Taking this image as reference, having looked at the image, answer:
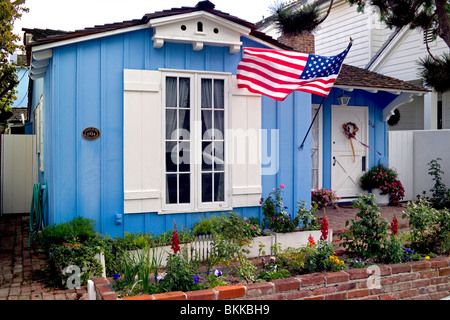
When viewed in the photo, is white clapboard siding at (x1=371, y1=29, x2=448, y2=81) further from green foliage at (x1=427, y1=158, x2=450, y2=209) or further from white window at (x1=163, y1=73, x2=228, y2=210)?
white window at (x1=163, y1=73, x2=228, y2=210)

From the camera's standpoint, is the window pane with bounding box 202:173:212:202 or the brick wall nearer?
the window pane with bounding box 202:173:212:202

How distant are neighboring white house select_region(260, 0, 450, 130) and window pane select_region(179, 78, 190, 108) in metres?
7.05

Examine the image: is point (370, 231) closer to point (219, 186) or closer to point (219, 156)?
point (219, 186)

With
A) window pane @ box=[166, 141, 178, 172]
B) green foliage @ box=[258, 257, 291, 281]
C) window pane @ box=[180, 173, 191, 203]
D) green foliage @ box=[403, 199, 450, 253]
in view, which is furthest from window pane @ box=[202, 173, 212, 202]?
green foliage @ box=[403, 199, 450, 253]

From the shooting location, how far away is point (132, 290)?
15.0 ft

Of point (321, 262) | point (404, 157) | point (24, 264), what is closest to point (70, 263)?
point (24, 264)

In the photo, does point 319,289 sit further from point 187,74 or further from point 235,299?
point 187,74

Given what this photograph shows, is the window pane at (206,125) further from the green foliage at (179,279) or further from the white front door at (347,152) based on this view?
the white front door at (347,152)

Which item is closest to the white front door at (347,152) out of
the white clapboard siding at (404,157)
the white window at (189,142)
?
the white clapboard siding at (404,157)

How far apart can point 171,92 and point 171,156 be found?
0.94m

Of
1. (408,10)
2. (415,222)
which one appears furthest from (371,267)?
(408,10)

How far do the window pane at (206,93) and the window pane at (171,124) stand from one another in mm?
470

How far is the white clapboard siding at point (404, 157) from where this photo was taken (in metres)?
11.5

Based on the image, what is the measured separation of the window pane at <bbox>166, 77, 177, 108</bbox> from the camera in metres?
6.76
